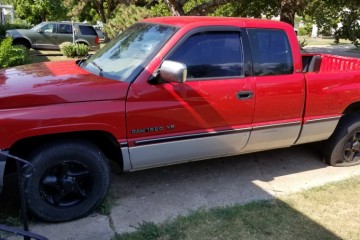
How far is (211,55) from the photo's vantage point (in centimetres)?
404

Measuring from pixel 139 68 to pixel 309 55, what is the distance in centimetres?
296

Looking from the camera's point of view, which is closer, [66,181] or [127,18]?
[66,181]

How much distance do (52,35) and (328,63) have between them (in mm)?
18388

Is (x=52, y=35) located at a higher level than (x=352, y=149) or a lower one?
lower

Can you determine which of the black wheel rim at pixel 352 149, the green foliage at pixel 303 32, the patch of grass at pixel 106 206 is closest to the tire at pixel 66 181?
the patch of grass at pixel 106 206

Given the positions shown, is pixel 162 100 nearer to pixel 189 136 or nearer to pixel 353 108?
pixel 189 136

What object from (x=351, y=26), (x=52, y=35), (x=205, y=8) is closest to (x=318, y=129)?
(x=205, y=8)

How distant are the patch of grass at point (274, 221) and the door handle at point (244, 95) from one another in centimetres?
110

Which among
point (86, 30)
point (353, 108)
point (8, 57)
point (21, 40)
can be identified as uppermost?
point (353, 108)

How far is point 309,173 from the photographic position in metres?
5.08

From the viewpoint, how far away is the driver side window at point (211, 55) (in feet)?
12.9

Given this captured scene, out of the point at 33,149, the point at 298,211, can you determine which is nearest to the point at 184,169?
the point at 298,211

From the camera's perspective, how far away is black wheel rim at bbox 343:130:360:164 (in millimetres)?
5219

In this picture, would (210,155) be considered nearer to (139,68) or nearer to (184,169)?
(184,169)
